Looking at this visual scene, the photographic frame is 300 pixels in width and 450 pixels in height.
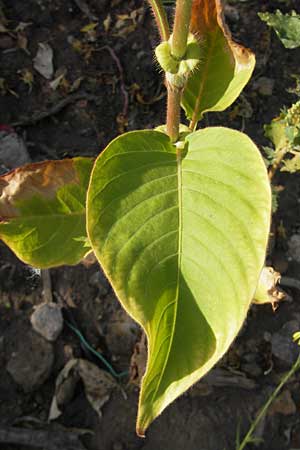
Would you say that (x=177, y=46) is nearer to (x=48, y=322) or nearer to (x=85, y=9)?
(x=48, y=322)

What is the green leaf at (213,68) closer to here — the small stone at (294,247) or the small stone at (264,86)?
the small stone at (294,247)

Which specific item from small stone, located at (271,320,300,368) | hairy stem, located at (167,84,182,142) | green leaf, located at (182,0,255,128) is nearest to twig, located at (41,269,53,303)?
small stone, located at (271,320,300,368)

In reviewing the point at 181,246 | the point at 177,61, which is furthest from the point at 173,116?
the point at 181,246

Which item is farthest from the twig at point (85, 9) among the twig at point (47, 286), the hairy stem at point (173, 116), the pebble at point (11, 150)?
the hairy stem at point (173, 116)

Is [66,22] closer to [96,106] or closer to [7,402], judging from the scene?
[96,106]

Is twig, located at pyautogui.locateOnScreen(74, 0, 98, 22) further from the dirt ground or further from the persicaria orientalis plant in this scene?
the persicaria orientalis plant

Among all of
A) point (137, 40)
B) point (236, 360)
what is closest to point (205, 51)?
point (236, 360)
